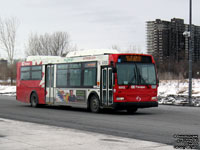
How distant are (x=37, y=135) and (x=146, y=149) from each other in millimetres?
3512

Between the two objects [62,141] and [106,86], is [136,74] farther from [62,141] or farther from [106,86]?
[62,141]

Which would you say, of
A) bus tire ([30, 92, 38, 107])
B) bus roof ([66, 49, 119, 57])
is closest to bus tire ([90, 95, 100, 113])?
bus roof ([66, 49, 119, 57])

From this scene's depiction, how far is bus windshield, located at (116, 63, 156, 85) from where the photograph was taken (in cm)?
1952

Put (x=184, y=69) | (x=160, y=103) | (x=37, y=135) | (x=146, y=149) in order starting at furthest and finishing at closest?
1. (x=184, y=69)
2. (x=160, y=103)
3. (x=37, y=135)
4. (x=146, y=149)

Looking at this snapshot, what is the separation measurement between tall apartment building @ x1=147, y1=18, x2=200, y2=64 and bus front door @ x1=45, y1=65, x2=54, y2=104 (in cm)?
3767

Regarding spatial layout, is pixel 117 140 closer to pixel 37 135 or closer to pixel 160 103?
pixel 37 135

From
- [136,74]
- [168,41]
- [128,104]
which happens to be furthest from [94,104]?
[168,41]

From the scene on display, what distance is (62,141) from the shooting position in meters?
10.4

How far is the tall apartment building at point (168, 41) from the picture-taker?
60.8 meters

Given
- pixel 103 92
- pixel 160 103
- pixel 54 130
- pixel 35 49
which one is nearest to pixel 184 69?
pixel 35 49

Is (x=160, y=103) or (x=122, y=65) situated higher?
(x=122, y=65)

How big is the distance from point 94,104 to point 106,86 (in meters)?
1.43

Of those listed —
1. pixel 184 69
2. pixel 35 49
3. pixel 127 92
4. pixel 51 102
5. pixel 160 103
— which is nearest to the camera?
pixel 127 92

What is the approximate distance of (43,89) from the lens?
25203mm
